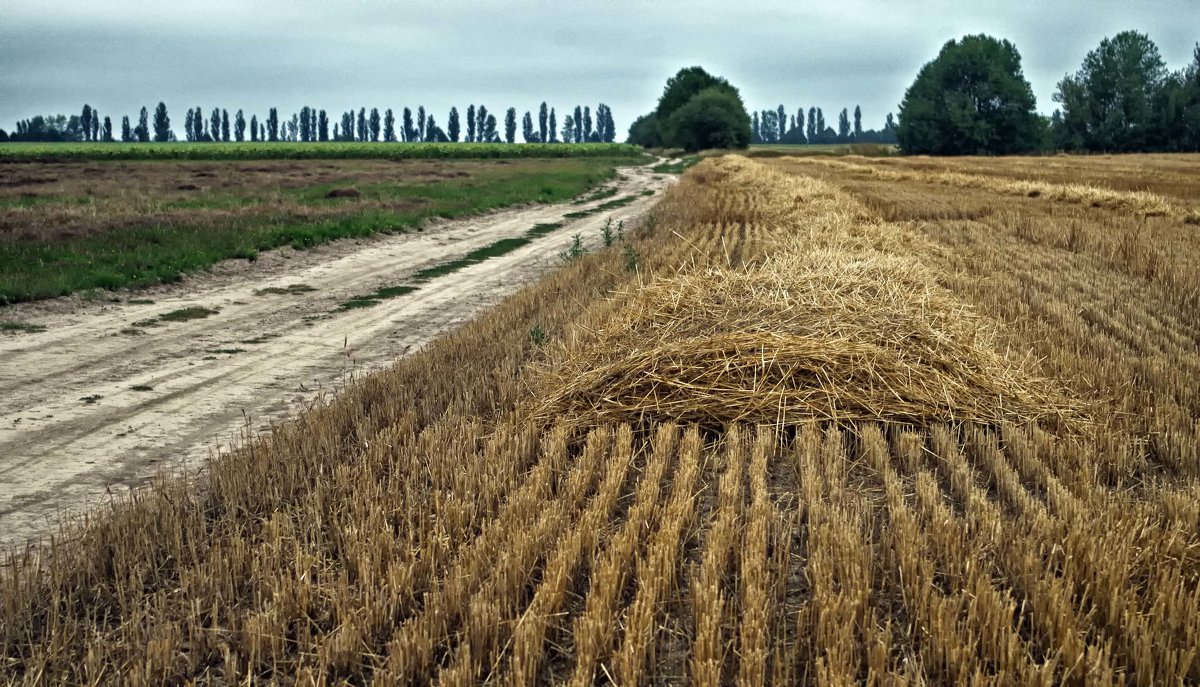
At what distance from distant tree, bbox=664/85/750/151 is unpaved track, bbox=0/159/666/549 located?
86637 millimetres

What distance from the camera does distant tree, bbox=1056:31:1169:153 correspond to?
7894 centimetres

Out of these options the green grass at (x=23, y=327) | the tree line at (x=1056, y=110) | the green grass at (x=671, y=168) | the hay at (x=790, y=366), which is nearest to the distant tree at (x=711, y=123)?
the tree line at (x=1056, y=110)

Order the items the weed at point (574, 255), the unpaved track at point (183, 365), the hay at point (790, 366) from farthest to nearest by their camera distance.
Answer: the weed at point (574, 255), the hay at point (790, 366), the unpaved track at point (183, 365)

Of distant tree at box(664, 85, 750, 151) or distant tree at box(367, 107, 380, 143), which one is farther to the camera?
distant tree at box(367, 107, 380, 143)

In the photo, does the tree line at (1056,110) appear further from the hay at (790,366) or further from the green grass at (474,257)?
the hay at (790,366)

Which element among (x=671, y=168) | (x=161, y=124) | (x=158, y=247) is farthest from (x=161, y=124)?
(x=158, y=247)

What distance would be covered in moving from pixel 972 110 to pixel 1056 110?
1234cm

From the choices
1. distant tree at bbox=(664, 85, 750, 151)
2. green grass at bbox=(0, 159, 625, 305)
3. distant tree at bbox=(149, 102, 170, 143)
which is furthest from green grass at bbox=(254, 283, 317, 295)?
distant tree at bbox=(149, 102, 170, 143)

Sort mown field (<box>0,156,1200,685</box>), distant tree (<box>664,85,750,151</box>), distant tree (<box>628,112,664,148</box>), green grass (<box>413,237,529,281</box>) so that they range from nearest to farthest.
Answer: mown field (<box>0,156,1200,685</box>) → green grass (<box>413,237,529,281</box>) → distant tree (<box>664,85,750,151</box>) → distant tree (<box>628,112,664,148</box>)

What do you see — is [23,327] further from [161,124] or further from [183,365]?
[161,124]

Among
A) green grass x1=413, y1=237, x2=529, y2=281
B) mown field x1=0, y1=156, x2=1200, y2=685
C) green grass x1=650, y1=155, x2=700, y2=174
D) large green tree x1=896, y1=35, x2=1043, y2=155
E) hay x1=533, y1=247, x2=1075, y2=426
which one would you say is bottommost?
mown field x1=0, y1=156, x2=1200, y2=685

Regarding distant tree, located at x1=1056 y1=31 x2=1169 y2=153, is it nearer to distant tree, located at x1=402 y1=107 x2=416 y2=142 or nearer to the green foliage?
the green foliage

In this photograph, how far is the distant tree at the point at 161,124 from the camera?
15912 centimetres

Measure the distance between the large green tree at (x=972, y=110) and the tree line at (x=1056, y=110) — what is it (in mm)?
91
